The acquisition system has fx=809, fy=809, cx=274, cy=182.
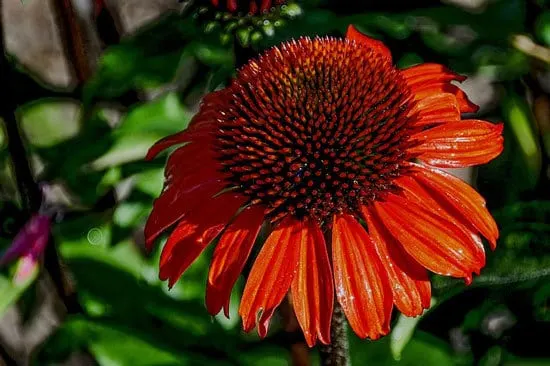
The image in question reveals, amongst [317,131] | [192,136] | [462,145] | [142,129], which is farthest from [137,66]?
[462,145]

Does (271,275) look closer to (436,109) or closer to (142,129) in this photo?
(436,109)

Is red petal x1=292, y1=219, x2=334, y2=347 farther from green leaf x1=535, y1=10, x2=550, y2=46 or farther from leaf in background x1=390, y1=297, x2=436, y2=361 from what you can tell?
green leaf x1=535, y1=10, x2=550, y2=46

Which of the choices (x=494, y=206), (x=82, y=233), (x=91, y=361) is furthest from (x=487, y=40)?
(x=91, y=361)

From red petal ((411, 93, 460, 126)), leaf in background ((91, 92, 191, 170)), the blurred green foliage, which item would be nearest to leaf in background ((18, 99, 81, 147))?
the blurred green foliage

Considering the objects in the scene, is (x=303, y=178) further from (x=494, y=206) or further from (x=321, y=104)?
(x=494, y=206)

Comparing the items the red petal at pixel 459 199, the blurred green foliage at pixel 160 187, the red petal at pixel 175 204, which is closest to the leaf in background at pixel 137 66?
the blurred green foliage at pixel 160 187

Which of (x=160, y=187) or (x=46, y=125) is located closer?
(x=160, y=187)
